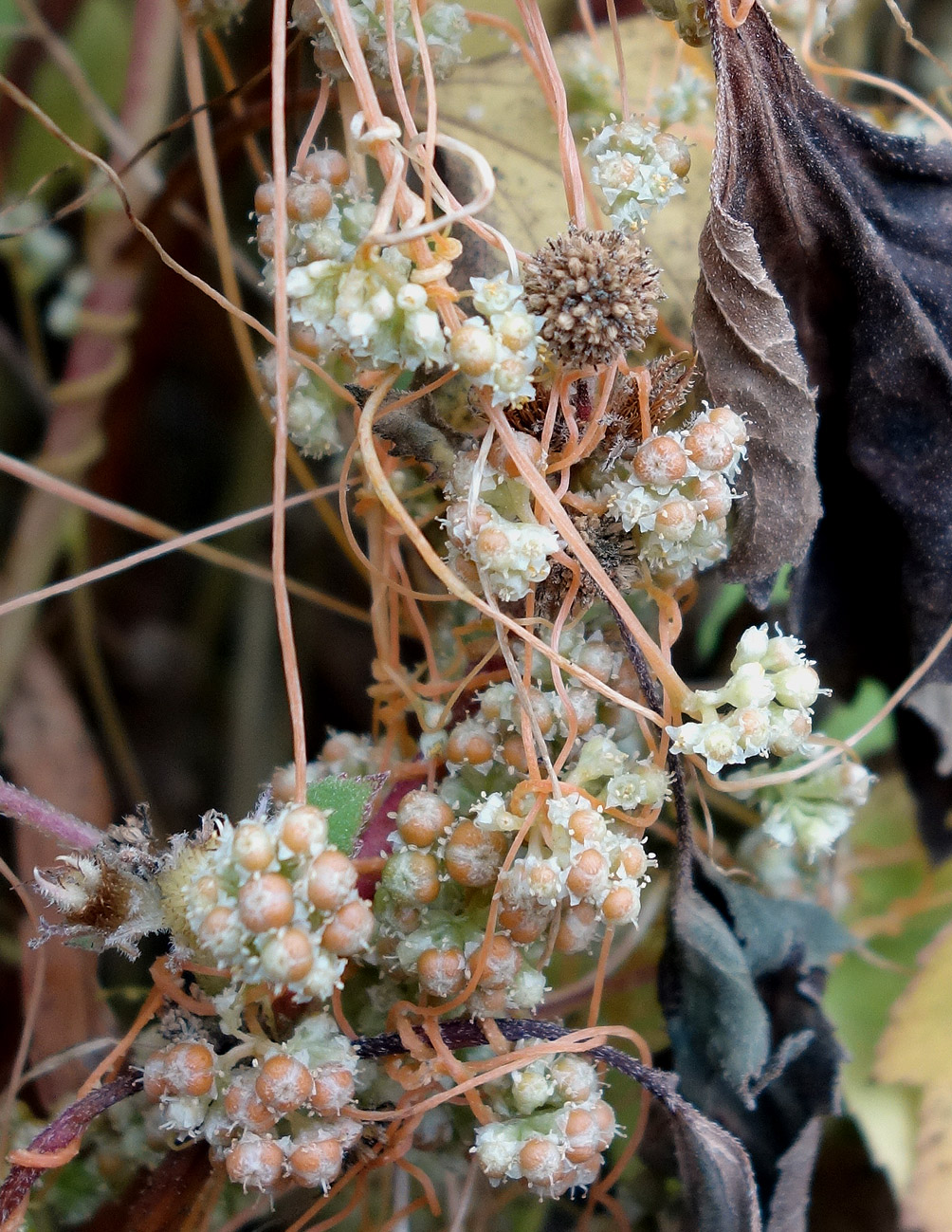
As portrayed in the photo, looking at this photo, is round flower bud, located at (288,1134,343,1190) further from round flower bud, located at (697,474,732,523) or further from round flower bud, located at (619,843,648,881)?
round flower bud, located at (697,474,732,523)

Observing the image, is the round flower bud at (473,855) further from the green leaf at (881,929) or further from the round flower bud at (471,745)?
the green leaf at (881,929)

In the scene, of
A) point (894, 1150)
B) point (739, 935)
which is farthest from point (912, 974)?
point (739, 935)

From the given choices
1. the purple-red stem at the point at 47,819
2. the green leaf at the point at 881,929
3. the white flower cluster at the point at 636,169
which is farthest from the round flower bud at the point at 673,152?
the green leaf at the point at 881,929

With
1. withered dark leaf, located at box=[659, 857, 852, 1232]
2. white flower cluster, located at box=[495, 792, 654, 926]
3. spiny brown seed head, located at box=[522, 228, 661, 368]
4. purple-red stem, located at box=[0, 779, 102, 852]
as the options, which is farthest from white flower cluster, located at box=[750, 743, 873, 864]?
purple-red stem, located at box=[0, 779, 102, 852]

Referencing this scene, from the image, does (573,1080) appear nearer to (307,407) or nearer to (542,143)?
(307,407)

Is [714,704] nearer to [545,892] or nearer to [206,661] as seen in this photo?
[545,892]

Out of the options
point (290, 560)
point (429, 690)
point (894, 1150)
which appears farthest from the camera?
point (290, 560)
